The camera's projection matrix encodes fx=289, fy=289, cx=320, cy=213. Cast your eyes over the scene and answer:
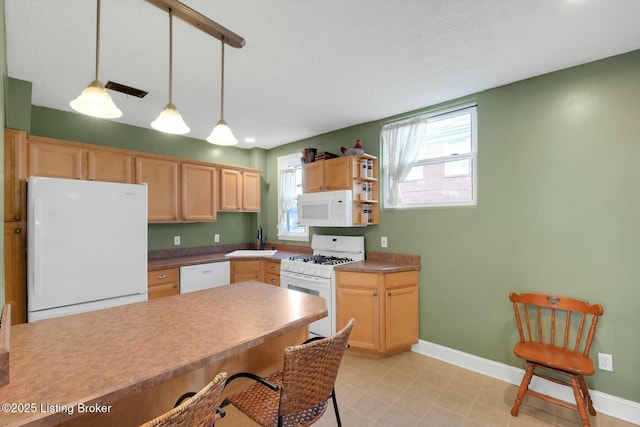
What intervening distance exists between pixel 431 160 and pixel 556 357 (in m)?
1.96

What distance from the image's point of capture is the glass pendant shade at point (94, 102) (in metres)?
1.31

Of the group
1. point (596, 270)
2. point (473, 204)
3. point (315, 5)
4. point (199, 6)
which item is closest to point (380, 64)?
point (315, 5)

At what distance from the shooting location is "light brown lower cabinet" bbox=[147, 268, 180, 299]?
10.2 ft

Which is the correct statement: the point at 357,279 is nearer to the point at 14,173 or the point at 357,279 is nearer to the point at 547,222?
the point at 547,222

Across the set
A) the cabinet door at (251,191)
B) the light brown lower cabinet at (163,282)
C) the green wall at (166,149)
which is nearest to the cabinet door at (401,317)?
the light brown lower cabinet at (163,282)

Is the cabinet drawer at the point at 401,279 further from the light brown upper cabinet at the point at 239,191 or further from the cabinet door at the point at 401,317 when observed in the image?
the light brown upper cabinet at the point at 239,191

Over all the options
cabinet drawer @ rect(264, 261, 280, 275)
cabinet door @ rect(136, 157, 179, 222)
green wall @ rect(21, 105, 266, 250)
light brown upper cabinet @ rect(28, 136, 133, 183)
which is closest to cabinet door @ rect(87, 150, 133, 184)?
light brown upper cabinet @ rect(28, 136, 133, 183)

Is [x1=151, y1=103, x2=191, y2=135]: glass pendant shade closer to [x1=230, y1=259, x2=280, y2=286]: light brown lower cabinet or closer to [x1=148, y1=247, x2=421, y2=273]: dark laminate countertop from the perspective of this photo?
[x1=148, y1=247, x2=421, y2=273]: dark laminate countertop

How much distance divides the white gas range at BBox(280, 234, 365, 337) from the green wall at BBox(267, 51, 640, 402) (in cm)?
79

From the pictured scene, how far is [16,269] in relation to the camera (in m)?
2.28

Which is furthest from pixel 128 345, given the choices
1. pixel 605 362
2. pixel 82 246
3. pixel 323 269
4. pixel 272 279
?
pixel 605 362

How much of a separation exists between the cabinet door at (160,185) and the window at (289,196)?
5.00ft

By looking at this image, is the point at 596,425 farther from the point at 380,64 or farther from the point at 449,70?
the point at 380,64

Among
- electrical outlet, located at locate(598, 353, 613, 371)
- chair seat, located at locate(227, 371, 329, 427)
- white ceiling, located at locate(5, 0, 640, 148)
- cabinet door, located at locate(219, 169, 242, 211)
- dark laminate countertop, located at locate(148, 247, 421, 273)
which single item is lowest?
electrical outlet, located at locate(598, 353, 613, 371)
